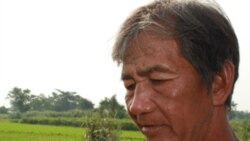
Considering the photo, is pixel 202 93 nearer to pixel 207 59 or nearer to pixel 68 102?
pixel 207 59

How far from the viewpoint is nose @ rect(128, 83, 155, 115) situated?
4.08 feet

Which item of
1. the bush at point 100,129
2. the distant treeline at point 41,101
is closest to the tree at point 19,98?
the distant treeline at point 41,101

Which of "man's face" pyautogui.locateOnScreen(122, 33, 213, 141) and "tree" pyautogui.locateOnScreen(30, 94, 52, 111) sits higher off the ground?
"tree" pyautogui.locateOnScreen(30, 94, 52, 111)

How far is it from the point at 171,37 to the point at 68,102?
6745 centimetres

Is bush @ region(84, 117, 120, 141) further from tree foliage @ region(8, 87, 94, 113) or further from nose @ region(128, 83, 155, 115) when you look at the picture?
tree foliage @ region(8, 87, 94, 113)

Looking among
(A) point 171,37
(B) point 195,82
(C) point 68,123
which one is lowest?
(B) point 195,82

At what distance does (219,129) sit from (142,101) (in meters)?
0.22

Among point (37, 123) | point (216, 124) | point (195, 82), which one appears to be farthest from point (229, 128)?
point (37, 123)

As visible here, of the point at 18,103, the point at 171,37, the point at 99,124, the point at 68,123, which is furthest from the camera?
the point at 18,103

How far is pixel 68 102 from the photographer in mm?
68188

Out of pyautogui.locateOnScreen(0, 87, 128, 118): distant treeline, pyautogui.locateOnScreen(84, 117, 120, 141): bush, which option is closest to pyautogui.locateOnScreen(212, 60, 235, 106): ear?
pyautogui.locateOnScreen(84, 117, 120, 141): bush

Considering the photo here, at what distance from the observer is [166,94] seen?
126 centimetres

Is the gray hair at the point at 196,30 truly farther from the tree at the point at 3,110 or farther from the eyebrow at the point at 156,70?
the tree at the point at 3,110

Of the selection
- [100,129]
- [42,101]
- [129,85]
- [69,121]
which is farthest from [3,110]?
[129,85]
